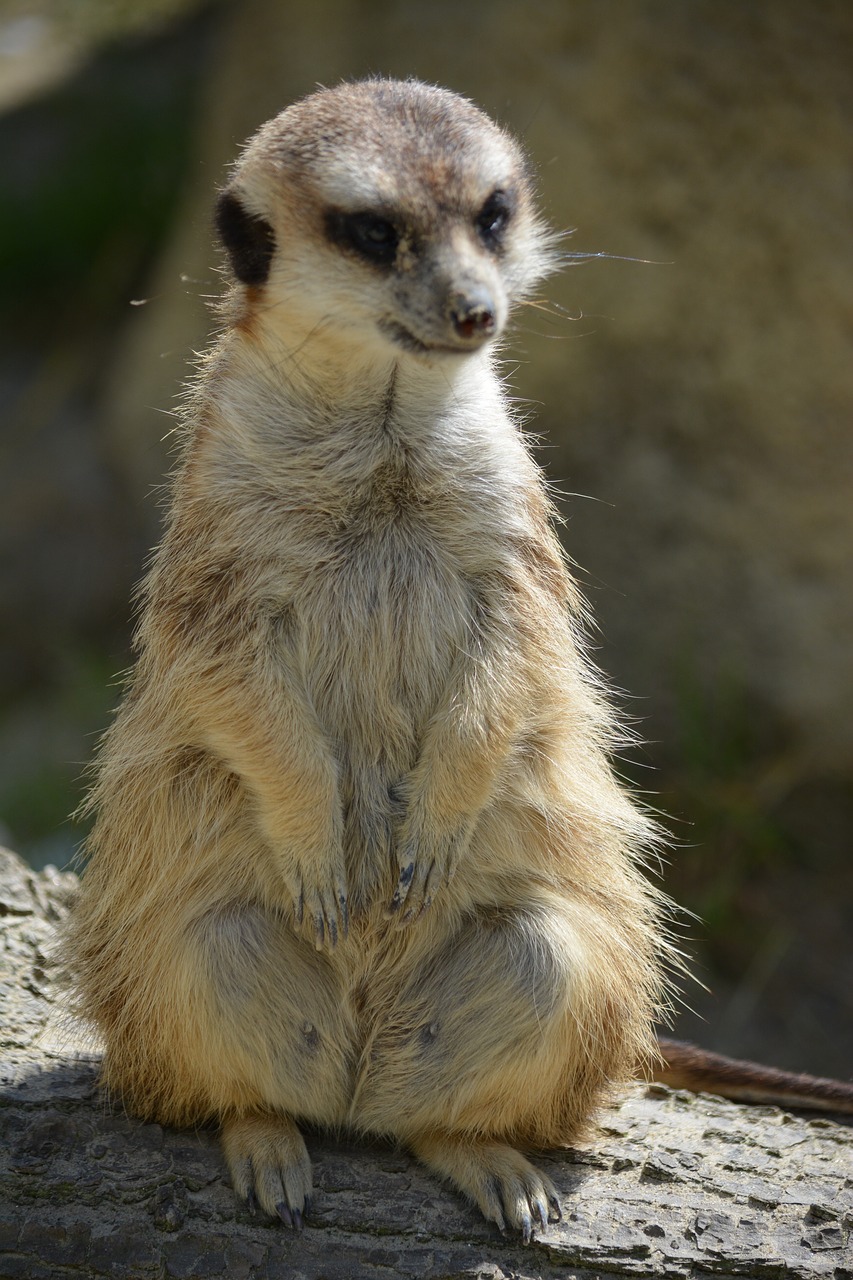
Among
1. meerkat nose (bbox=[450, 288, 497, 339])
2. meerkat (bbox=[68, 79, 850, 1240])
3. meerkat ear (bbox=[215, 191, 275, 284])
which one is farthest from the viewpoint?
meerkat ear (bbox=[215, 191, 275, 284])

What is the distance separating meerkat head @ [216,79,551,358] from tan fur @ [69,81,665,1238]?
1 cm

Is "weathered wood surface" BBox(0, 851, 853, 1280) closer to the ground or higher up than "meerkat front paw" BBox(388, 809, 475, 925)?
closer to the ground

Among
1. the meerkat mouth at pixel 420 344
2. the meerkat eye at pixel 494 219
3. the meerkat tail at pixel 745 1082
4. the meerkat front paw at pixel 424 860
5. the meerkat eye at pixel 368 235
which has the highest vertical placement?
the meerkat eye at pixel 494 219

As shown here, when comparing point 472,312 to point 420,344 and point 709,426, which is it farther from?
point 709,426

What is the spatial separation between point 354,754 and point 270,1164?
88cm

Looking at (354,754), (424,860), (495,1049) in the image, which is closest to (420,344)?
(354,754)

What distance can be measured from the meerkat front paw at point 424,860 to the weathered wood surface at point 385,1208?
1.90ft

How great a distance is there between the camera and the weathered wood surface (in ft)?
8.99

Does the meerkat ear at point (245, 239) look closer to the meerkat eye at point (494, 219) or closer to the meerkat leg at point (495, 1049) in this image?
the meerkat eye at point (494, 219)

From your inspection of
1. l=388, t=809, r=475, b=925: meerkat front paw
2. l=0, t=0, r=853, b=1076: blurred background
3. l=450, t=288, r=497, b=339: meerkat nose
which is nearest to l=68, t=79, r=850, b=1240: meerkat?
l=388, t=809, r=475, b=925: meerkat front paw

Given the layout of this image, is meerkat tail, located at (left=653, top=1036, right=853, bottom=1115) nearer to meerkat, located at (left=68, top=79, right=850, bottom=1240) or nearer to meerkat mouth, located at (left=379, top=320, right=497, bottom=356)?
meerkat, located at (left=68, top=79, right=850, bottom=1240)

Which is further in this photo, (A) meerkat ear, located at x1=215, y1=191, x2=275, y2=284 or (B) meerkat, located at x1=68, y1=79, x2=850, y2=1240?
(A) meerkat ear, located at x1=215, y1=191, x2=275, y2=284

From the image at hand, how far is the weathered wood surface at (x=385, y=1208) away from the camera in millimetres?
2740

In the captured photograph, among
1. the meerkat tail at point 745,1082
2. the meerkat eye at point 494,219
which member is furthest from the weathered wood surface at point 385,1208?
the meerkat eye at point 494,219
